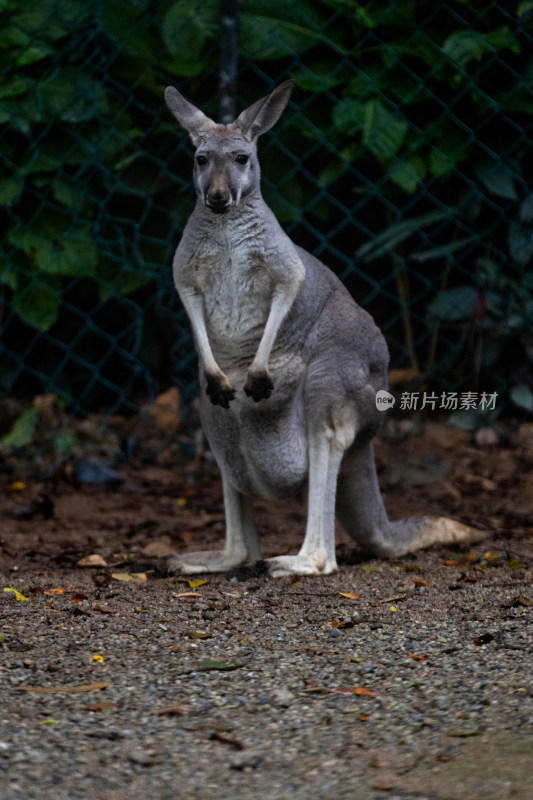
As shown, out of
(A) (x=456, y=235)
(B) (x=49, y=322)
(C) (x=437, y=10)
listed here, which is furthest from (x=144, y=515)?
(C) (x=437, y=10)

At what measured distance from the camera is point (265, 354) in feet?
10.4

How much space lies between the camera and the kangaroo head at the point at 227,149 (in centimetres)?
305

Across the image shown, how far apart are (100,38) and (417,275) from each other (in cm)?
173

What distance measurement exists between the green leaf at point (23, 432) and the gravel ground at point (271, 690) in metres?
2.05

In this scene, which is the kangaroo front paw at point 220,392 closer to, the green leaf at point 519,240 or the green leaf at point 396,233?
the green leaf at point 396,233

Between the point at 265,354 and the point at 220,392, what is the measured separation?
0.17m

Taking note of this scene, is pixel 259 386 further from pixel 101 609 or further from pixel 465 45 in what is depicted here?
pixel 465 45

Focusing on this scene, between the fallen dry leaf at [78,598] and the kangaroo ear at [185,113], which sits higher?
the kangaroo ear at [185,113]

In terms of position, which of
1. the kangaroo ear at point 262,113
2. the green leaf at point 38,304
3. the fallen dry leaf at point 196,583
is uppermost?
the kangaroo ear at point 262,113

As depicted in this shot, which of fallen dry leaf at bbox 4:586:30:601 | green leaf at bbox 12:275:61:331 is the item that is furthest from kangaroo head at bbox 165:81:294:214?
green leaf at bbox 12:275:61:331

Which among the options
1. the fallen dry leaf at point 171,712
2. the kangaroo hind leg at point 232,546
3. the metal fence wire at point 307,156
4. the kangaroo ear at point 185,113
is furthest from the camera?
the metal fence wire at point 307,156

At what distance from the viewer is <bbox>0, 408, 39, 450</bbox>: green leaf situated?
512 centimetres
